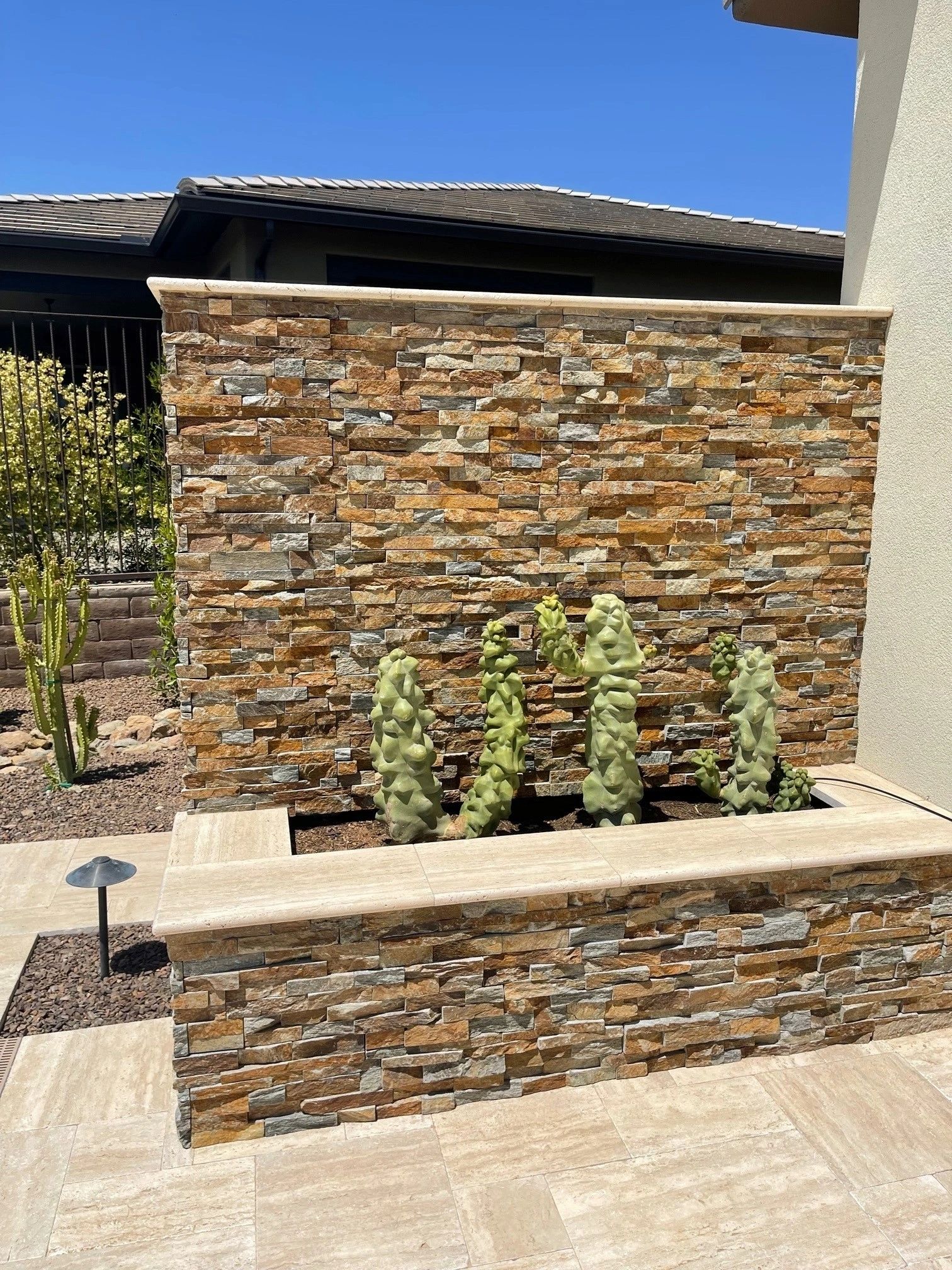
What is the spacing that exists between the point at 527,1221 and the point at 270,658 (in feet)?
7.36

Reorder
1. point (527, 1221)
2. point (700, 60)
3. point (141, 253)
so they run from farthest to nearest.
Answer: point (700, 60)
point (141, 253)
point (527, 1221)

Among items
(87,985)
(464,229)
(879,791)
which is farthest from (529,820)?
(464,229)

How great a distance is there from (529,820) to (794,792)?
116 centimetres

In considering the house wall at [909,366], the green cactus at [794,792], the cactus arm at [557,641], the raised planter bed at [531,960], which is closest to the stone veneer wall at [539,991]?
the raised planter bed at [531,960]

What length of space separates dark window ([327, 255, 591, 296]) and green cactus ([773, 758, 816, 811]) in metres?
6.12

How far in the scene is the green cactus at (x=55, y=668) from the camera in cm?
545

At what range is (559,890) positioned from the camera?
2932 mm

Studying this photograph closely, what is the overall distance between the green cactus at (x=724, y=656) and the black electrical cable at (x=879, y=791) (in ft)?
2.38

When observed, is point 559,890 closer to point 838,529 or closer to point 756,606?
point 756,606

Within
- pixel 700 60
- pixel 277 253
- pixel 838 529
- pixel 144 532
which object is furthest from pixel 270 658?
pixel 700 60

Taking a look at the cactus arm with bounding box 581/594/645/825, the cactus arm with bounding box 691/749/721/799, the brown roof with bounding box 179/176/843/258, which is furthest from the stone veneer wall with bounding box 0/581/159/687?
the cactus arm with bounding box 691/749/721/799

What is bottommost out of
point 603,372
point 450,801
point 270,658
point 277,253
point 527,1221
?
point 527,1221

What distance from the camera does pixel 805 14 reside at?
4883 mm

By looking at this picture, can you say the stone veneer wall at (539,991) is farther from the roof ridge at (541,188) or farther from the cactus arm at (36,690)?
the roof ridge at (541,188)
